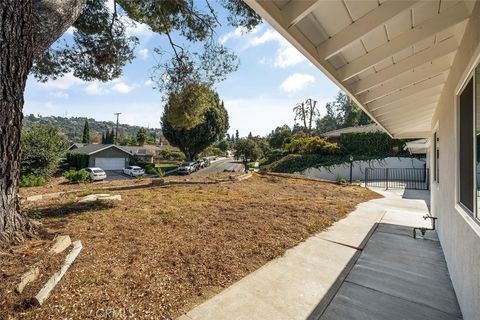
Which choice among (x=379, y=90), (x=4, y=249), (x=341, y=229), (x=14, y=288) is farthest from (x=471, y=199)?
(x=4, y=249)

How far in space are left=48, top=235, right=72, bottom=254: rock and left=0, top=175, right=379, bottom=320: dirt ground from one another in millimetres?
103

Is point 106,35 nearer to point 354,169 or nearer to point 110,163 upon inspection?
point 354,169

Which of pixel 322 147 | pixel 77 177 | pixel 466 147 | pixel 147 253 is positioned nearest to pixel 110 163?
pixel 77 177

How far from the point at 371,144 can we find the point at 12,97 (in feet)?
80.4

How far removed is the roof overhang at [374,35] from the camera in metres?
2.09

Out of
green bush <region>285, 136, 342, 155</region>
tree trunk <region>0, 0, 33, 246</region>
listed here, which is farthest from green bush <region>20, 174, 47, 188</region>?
green bush <region>285, 136, 342, 155</region>

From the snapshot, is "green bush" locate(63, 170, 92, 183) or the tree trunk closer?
the tree trunk

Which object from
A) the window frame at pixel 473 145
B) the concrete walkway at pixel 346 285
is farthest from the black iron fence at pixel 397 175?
the window frame at pixel 473 145

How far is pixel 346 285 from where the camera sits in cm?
334

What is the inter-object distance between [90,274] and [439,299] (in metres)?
4.10

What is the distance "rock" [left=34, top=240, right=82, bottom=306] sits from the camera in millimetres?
2292

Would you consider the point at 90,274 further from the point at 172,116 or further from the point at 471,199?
the point at 172,116

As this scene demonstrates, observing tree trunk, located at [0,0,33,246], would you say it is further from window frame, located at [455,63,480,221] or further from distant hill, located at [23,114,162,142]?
distant hill, located at [23,114,162,142]

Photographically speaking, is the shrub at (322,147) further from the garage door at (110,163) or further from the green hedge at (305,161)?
the garage door at (110,163)
